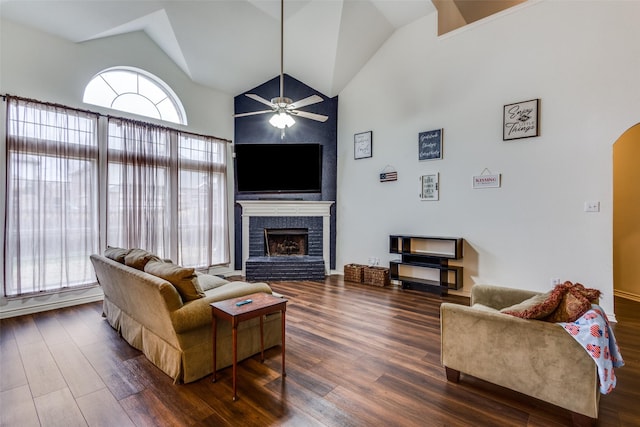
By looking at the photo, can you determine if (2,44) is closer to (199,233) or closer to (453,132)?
(199,233)

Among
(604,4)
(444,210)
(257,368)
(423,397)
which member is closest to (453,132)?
(444,210)

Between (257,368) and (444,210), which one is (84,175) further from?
(444,210)

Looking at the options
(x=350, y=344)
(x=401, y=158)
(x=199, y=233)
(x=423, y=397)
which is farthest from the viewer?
(x=199, y=233)

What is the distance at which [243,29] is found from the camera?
15.7 ft

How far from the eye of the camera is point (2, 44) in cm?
354

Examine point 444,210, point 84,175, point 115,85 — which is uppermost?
point 115,85

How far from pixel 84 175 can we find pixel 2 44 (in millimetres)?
1667

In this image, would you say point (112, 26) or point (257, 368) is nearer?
point (257, 368)

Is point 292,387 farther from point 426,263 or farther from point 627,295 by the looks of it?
point 627,295

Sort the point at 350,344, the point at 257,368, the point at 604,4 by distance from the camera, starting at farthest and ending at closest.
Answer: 1. the point at 604,4
2. the point at 350,344
3. the point at 257,368

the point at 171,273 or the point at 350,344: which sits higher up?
the point at 171,273

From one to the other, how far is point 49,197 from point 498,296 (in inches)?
211

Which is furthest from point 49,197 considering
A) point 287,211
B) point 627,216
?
point 627,216

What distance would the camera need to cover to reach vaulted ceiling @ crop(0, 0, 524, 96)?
3809mm
